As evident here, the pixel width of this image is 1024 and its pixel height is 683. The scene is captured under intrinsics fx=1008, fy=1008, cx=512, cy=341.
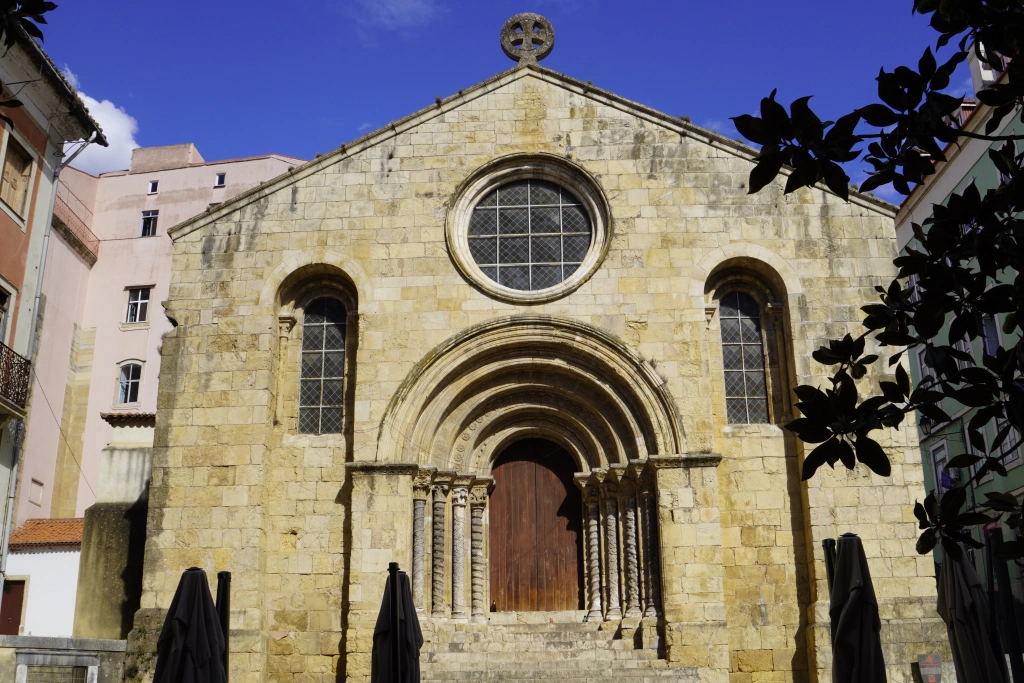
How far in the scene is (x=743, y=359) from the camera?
582 inches

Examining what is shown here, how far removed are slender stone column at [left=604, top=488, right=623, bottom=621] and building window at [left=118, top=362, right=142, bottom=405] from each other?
18.8 metres

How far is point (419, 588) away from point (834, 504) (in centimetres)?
568

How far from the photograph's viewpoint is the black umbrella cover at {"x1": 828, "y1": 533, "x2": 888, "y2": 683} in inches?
342

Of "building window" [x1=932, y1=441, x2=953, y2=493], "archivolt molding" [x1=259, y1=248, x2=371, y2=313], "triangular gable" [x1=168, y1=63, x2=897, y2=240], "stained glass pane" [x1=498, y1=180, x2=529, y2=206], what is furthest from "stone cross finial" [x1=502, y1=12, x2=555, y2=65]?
"building window" [x1=932, y1=441, x2=953, y2=493]

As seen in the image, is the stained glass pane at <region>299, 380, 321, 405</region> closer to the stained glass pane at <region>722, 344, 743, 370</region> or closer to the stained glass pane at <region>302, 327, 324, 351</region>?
the stained glass pane at <region>302, 327, 324, 351</region>

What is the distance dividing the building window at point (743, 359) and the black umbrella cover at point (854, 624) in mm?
5373

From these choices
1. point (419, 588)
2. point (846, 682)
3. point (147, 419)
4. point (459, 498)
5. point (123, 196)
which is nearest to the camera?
point (846, 682)

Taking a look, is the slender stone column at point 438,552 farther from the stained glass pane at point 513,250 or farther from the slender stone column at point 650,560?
the stained glass pane at point 513,250

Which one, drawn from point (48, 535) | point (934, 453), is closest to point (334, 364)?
point (48, 535)

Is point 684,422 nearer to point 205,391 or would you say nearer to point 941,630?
point 941,630

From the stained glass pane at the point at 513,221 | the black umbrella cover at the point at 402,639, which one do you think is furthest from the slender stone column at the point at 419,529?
the stained glass pane at the point at 513,221

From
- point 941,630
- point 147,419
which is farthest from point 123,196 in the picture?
point 941,630

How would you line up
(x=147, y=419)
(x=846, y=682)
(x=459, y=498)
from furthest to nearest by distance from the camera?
(x=147, y=419), (x=459, y=498), (x=846, y=682)

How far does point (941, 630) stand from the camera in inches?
506
